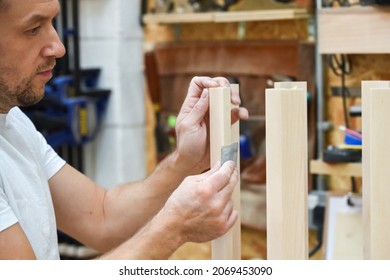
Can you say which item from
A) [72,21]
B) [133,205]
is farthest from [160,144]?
[133,205]

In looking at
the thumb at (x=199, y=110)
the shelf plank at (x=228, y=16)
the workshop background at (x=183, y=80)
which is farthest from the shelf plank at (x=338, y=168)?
the thumb at (x=199, y=110)

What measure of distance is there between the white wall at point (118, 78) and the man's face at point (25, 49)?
54.3 inches

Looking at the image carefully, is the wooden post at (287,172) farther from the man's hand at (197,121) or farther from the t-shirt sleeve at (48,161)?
the t-shirt sleeve at (48,161)

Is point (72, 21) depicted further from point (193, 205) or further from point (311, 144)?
point (193, 205)

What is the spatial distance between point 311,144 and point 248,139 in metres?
0.22

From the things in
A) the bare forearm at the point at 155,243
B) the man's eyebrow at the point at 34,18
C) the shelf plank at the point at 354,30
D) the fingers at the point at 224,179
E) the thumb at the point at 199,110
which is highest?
the man's eyebrow at the point at 34,18

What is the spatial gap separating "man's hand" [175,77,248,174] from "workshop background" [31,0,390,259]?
0.63 meters

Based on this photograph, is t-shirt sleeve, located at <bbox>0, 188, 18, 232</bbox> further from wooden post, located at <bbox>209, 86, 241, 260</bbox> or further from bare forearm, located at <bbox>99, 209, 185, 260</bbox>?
wooden post, located at <bbox>209, 86, 241, 260</bbox>

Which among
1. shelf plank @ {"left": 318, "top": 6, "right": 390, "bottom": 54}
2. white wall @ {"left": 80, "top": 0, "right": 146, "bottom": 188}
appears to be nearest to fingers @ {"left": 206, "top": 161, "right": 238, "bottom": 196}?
shelf plank @ {"left": 318, "top": 6, "right": 390, "bottom": 54}

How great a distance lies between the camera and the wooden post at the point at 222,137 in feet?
3.34

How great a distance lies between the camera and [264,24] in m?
2.30

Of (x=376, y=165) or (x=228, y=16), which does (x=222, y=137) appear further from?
(x=228, y=16)

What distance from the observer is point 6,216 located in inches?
44.5

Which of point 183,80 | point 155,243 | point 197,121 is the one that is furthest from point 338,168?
point 183,80
